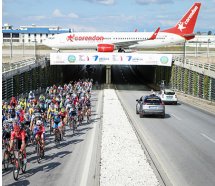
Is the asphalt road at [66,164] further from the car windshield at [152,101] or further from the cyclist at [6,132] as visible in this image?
the car windshield at [152,101]

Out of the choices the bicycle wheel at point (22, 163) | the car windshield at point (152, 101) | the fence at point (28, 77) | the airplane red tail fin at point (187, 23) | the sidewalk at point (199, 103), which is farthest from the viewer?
the airplane red tail fin at point (187, 23)

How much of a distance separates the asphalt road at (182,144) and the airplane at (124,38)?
1395 inches

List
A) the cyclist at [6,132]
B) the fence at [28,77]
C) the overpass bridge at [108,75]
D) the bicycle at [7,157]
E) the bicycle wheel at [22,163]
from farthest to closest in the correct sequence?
the overpass bridge at [108,75], the fence at [28,77], the cyclist at [6,132], the bicycle at [7,157], the bicycle wheel at [22,163]

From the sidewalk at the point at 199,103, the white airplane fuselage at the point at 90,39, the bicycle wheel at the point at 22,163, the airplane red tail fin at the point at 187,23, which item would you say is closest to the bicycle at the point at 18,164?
the bicycle wheel at the point at 22,163

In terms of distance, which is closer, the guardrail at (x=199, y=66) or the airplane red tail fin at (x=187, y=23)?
the guardrail at (x=199, y=66)

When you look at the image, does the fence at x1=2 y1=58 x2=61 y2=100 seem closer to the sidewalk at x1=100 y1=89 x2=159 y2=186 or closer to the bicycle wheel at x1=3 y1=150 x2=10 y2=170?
the sidewalk at x1=100 y1=89 x2=159 y2=186

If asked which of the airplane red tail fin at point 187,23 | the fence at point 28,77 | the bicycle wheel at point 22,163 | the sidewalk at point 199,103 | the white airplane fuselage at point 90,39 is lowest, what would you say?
the sidewalk at point 199,103

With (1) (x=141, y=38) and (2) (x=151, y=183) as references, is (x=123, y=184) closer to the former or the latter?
(2) (x=151, y=183)

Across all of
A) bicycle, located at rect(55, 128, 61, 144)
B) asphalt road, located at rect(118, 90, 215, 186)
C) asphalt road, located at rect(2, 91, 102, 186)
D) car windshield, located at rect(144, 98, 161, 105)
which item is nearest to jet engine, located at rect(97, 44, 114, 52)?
asphalt road, located at rect(118, 90, 215, 186)

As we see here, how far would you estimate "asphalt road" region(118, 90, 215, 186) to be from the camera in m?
13.8

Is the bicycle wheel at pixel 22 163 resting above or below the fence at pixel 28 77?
below

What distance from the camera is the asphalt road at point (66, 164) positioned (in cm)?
1293

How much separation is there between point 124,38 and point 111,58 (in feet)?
56.0

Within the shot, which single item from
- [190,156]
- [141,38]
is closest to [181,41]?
[141,38]
